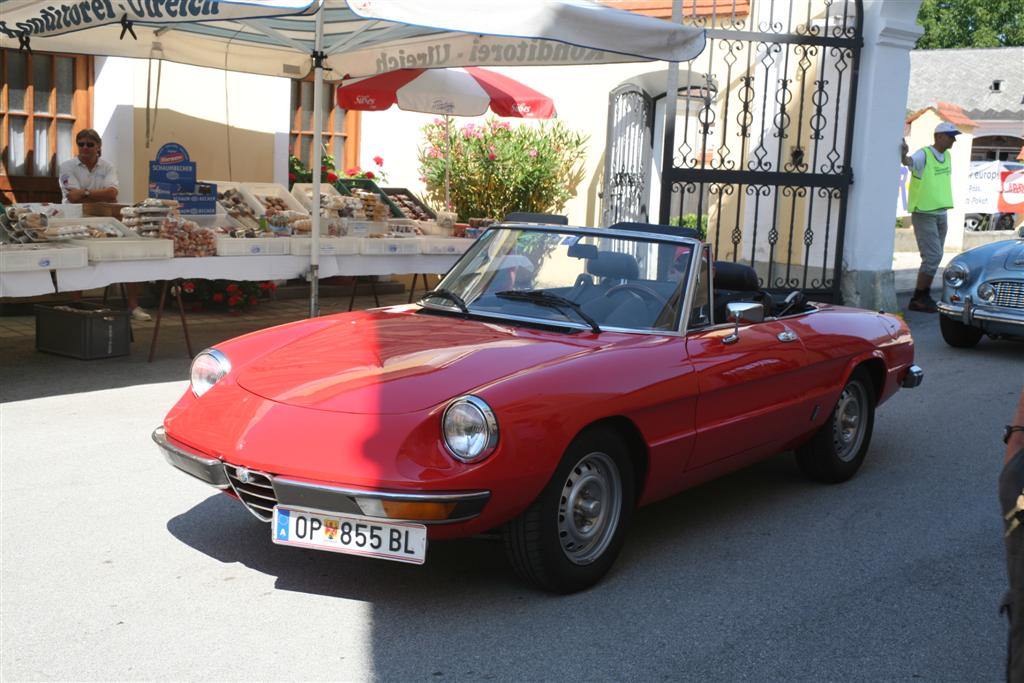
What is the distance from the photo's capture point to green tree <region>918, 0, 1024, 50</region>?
63.9 metres

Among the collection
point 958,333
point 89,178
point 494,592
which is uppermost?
point 89,178

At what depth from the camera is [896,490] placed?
6094 millimetres

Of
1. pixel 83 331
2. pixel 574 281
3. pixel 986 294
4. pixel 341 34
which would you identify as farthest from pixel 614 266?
pixel 986 294

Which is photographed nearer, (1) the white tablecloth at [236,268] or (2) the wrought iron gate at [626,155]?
(1) the white tablecloth at [236,268]

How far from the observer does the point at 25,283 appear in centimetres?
743

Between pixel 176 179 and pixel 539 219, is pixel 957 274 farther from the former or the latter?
pixel 176 179

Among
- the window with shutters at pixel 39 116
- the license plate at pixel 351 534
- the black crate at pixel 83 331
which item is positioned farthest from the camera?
the window with shutters at pixel 39 116

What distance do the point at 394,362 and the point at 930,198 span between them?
9999 mm

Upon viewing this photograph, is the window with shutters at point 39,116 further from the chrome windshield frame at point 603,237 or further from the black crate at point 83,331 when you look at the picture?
the chrome windshield frame at point 603,237

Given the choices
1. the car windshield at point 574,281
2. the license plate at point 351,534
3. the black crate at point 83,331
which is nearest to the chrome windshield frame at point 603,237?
the car windshield at point 574,281

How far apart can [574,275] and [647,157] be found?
401 inches

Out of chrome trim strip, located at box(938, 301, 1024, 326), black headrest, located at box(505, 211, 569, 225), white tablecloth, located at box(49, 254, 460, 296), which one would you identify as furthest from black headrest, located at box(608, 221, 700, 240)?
chrome trim strip, located at box(938, 301, 1024, 326)

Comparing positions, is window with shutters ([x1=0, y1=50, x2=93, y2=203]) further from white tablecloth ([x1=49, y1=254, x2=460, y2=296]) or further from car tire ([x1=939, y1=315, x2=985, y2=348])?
car tire ([x1=939, y1=315, x2=985, y2=348])

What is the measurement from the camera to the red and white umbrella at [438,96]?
11.7m
